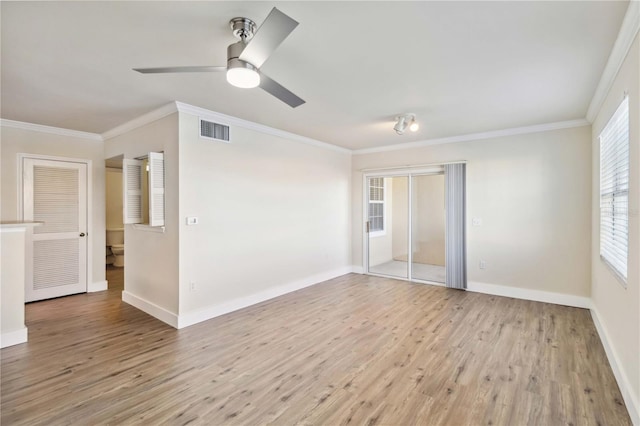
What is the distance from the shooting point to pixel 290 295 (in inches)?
193

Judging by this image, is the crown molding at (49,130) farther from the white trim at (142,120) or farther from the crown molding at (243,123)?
the crown molding at (243,123)

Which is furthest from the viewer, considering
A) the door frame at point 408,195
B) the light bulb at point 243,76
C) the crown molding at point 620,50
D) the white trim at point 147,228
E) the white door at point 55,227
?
the door frame at point 408,195

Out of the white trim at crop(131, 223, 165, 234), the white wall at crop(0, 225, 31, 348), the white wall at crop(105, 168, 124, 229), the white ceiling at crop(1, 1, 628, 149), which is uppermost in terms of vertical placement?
the white ceiling at crop(1, 1, 628, 149)

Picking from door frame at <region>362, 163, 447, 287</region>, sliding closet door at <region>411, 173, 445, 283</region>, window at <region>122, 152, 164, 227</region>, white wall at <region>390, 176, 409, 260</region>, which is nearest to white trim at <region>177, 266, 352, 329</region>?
door frame at <region>362, 163, 447, 287</region>

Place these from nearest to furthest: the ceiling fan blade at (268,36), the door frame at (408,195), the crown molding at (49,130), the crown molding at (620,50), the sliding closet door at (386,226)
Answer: the ceiling fan blade at (268,36) < the crown molding at (620,50) < the crown molding at (49,130) < the door frame at (408,195) < the sliding closet door at (386,226)

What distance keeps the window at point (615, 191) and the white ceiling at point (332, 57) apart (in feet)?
1.68

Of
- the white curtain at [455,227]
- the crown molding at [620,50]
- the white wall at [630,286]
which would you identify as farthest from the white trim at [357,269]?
the crown molding at [620,50]

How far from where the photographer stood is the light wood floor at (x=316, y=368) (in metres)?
2.13

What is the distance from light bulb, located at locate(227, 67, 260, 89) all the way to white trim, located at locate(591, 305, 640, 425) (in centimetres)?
324

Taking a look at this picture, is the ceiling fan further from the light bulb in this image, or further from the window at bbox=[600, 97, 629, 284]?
the window at bbox=[600, 97, 629, 284]

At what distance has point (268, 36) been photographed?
69.2 inches

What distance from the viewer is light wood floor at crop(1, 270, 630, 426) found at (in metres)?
2.13

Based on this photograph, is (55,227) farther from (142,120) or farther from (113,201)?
(113,201)

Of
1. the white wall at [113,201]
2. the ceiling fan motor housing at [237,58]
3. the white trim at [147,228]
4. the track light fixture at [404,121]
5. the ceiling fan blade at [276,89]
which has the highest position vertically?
the track light fixture at [404,121]
